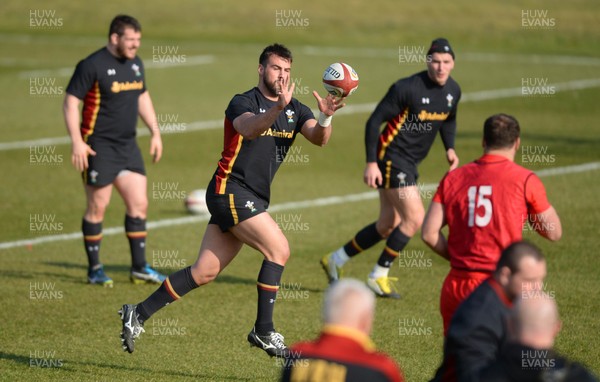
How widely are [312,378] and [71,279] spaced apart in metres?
8.37

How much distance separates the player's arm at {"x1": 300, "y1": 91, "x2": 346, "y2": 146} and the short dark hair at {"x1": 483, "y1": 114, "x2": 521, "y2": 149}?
190 cm

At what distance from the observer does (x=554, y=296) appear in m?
12.0

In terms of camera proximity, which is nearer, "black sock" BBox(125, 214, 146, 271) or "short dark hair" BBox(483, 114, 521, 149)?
"short dark hair" BBox(483, 114, 521, 149)

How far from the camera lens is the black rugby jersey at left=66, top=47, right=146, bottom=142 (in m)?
12.7

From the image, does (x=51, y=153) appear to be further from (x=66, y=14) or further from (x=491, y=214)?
(x=66, y=14)

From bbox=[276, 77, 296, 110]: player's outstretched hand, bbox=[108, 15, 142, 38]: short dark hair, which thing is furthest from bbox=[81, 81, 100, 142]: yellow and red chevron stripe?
Answer: bbox=[276, 77, 296, 110]: player's outstretched hand

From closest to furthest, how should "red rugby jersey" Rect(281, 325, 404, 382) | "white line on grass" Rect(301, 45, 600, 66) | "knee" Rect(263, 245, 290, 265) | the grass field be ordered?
1. "red rugby jersey" Rect(281, 325, 404, 382)
2. "knee" Rect(263, 245, 290, 265)
3. the grass field
4. "white line on grass" Rect(301, 45, 600, 66)

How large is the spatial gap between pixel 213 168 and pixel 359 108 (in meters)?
6.73

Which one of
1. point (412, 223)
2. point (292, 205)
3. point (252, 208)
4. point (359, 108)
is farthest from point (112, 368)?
point (359, 108)

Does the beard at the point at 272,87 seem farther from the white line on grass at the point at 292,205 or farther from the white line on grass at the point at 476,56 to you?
the white line on grass at the point at 476,56

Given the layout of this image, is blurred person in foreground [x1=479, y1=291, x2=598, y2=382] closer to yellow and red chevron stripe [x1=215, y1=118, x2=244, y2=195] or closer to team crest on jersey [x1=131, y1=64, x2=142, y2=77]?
yellow and red chevron stripe [x1=215, y1=118, x2=244, y2=195]

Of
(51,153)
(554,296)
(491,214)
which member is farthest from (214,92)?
(491,214)

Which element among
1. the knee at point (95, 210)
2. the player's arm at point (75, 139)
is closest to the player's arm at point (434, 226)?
the player's arm at point (75, 139)

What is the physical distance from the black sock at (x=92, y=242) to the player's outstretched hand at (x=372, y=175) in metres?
3.55
